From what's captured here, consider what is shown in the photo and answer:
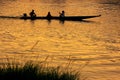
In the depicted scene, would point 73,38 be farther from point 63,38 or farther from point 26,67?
point 26,67

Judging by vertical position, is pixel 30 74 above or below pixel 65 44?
above

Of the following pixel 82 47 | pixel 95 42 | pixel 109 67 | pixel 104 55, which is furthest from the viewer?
pixel 95 42

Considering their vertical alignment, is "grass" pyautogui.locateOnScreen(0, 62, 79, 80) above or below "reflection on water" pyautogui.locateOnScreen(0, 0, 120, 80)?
above

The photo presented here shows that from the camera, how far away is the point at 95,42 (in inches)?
1300

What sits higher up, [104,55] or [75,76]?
[75,76]

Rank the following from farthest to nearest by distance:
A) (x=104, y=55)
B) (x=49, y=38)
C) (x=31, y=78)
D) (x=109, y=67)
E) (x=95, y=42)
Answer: (x=49, y=38) → (x=95, y=42) → (x=104, y=55) → (x=109, y=67) → (x=31, y=78)

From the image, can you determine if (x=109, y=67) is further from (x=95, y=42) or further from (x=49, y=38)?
(x=49, y=38)

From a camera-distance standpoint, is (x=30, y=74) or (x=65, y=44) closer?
(x=30, y=74)

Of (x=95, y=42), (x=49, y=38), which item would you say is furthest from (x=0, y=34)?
(x=95, y=42)

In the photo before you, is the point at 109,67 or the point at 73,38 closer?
the point at 109,67

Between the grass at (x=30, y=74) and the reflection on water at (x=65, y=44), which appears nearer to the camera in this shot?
the grass at (x=30, y=74)

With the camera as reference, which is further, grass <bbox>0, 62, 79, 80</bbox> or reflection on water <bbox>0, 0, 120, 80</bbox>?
reflection on water <bbox>0, 0, 120, 80</bbox>

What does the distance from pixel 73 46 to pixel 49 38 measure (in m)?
5.70

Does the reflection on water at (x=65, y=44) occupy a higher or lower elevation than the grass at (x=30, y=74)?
lower
